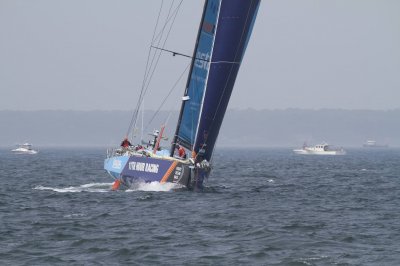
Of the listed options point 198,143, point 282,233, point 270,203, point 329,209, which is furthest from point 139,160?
point 282,233

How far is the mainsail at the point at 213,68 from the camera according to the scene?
34844 mm

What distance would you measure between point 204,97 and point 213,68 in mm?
1361

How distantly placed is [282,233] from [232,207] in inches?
269

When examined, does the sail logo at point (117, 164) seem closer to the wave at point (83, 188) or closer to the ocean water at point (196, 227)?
the ocean water at point (196, 227)

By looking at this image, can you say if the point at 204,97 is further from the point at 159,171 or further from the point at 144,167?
the point at 144,167

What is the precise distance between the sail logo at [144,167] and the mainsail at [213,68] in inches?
89.3

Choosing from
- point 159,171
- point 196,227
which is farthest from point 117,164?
point 196,227

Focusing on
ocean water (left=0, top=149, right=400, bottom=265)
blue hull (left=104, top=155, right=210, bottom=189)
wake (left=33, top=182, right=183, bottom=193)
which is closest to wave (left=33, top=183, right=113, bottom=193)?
wake (left=33, top=182, right=183, bottom=193)

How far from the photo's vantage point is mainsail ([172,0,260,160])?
114ft

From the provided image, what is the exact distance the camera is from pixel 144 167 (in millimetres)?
34750

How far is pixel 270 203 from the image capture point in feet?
105

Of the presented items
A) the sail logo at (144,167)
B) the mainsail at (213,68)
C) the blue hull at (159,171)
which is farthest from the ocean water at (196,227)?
the mainsail at (213,68)

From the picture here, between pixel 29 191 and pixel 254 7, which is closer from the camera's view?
pixel 254 7

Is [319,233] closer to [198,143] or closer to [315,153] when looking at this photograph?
[198,143]
